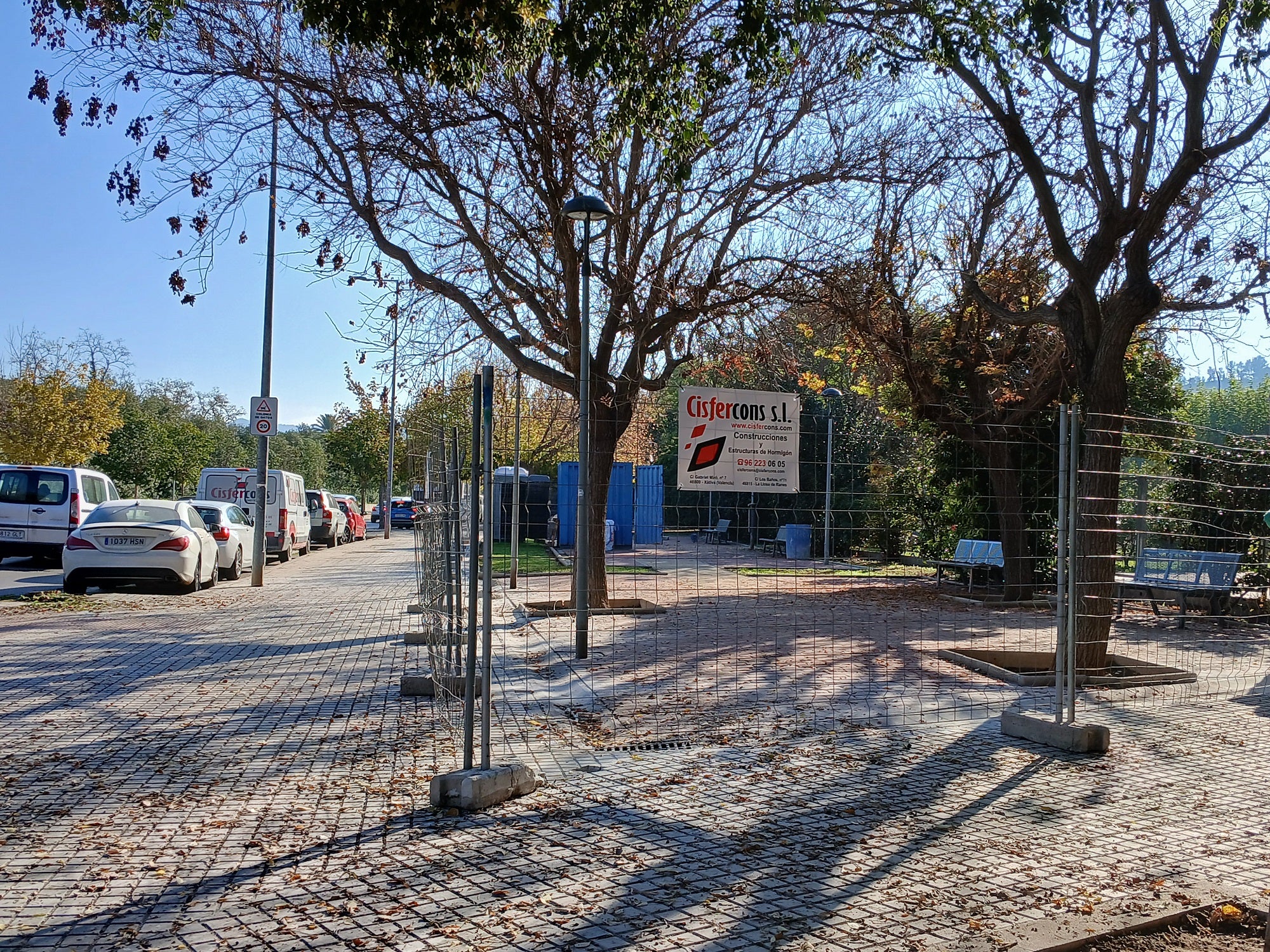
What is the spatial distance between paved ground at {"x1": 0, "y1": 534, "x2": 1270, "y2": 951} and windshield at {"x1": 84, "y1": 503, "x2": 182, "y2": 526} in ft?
24.9

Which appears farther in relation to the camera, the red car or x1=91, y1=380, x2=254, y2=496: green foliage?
x1=91, y1=380, x2=254, y2=496: green foliage

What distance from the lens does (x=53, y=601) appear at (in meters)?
14.3

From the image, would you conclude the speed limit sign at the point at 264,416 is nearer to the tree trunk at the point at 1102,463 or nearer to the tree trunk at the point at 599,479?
the tree trunk at the point at 599,479

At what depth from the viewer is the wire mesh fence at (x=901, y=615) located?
26.1 ft

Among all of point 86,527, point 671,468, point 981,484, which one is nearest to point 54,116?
point 86,527

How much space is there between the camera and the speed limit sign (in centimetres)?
1954

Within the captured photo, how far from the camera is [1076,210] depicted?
13312 mm

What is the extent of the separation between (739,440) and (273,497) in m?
20.3

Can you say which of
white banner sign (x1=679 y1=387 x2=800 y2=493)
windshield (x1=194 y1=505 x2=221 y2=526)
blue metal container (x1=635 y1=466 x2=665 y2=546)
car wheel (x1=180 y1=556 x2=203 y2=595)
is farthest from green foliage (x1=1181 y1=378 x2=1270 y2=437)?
white banner sign (x1=679 y1=387 x2=800 y2=493)

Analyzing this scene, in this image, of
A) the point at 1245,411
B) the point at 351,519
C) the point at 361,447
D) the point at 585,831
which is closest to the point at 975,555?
the point at 585,831

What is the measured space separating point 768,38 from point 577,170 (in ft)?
20.0

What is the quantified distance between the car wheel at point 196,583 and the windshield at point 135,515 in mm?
874

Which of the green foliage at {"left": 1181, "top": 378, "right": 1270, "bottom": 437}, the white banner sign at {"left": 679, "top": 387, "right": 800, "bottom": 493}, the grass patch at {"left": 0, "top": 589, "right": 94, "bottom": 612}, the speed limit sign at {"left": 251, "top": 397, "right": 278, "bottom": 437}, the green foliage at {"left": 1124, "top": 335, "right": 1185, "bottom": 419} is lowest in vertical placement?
the grass patch at {"left": 0, "top": 589, "right": 94, "bottom": 612}

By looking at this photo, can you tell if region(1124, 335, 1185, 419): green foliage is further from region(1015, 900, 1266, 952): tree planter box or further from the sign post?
region(1015, 900, 1266, 952): tree planter box
